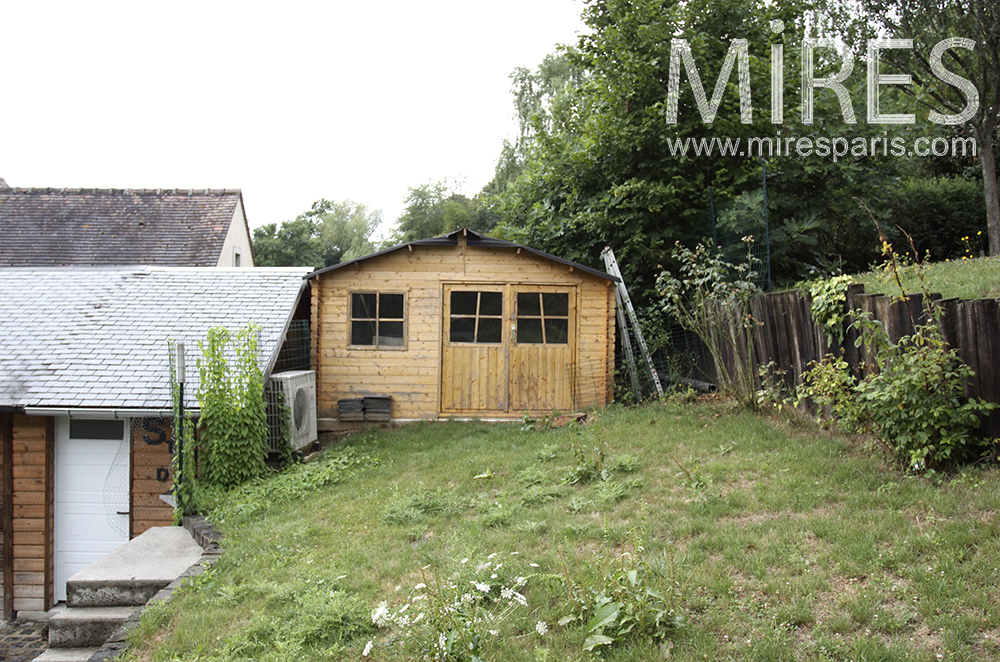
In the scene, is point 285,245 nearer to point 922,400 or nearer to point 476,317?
point 476,317

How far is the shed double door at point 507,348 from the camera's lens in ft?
36.2

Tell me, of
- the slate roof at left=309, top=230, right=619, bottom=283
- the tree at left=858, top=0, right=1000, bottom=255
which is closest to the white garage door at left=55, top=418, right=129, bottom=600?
the slate roof at left=309, top=230, right=619, bottom=283

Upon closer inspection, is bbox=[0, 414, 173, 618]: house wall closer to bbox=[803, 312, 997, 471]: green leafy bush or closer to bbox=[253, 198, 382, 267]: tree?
bbox=[803, 312, 997, 471]: green leafy bush

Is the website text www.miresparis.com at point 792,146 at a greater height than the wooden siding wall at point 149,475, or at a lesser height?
greater

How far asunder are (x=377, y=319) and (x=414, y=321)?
64 centimetres

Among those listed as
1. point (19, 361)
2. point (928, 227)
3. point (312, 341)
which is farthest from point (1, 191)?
point (928, 227)

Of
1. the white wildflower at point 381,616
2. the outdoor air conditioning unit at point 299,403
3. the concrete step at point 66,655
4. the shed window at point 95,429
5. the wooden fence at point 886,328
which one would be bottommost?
the concrete step at point 66,655

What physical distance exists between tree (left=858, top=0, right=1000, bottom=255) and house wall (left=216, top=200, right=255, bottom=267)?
686 inches

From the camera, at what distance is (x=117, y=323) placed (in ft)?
35.9

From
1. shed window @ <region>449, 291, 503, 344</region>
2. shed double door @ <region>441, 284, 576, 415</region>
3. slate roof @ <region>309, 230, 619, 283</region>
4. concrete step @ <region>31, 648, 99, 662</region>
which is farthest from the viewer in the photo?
shed window @ <region>449, 291, 503, 344</region>

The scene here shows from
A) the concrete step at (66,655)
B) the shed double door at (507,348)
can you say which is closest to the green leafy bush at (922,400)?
the shed double door at (507,348)

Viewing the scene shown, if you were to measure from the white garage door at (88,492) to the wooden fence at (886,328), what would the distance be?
9.29 m

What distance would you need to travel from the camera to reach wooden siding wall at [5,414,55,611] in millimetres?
10141

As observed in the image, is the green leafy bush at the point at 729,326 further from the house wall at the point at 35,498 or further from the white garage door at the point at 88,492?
the white garage door at the point at 88,492
